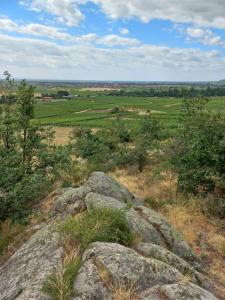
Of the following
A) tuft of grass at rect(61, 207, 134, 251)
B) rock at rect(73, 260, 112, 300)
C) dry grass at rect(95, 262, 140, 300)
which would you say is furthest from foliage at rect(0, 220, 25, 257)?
dry grass at rect(95, 262, 140, 300)

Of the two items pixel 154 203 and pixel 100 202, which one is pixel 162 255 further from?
pixel 154 203

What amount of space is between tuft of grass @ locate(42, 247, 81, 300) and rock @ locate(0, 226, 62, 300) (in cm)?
14

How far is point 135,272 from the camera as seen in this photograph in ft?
21.7

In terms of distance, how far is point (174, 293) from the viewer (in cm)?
614

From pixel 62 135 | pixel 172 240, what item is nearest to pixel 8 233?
pixel 172 240

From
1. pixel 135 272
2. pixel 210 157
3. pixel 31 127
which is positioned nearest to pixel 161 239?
pixel 135 272

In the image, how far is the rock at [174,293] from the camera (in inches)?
240

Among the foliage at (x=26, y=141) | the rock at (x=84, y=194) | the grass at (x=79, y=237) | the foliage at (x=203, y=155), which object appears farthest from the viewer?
the foliage at (x=203, y=155)

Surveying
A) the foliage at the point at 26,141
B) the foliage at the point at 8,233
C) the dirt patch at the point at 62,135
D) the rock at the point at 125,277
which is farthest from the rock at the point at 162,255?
the dirt patch at the point at 62,135

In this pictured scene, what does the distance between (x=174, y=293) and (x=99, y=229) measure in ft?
7.10

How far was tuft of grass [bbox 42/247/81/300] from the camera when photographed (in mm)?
5988

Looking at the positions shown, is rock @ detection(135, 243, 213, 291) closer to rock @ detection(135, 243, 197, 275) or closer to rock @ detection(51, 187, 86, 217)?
rock @ detection(135, 243, 197, 275)

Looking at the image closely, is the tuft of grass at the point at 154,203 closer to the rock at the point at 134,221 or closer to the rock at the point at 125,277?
the rock at the point at 134,221

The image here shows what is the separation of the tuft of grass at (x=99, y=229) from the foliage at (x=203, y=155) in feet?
29.1
